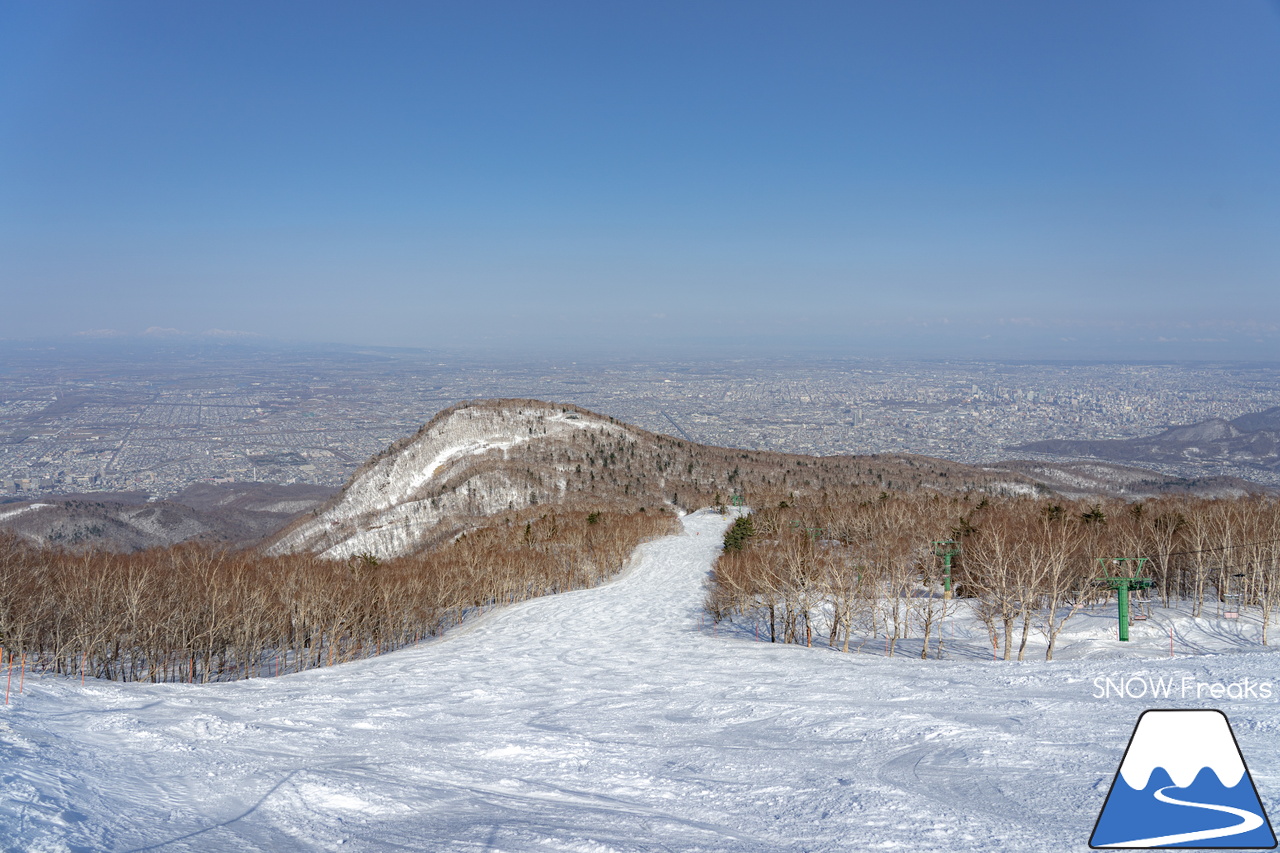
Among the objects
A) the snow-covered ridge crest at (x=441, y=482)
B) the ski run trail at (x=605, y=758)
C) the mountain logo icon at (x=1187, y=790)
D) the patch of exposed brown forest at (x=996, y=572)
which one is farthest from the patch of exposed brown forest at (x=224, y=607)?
the mountain logo icon at (x=1187, y=790)

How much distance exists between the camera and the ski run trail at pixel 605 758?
9.03 m

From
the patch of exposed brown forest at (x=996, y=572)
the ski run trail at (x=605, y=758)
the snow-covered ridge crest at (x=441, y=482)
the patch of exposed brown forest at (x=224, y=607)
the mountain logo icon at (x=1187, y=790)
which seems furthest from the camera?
the snow-covered ridge crest at (x=441, y=482)

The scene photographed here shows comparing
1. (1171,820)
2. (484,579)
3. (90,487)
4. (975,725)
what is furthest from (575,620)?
(90,487)

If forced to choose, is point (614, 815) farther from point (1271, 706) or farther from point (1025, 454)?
point (1025, 454)

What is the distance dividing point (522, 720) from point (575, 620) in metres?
24.5

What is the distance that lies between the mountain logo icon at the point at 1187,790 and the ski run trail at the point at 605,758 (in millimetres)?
1100

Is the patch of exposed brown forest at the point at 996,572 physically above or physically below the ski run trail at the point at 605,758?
below

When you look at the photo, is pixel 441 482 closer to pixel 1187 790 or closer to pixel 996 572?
pixel 996 572

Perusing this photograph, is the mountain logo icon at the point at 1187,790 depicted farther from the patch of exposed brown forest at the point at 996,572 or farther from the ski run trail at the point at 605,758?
the patch of exposed brown forest at the point at 996,572

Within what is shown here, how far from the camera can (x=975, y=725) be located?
14219 mm

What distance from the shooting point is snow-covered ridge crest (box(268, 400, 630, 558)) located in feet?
264

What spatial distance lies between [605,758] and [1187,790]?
9.28 meters

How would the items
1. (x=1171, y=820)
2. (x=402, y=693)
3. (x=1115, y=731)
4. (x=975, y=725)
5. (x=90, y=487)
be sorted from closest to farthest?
1. (x=1171, y=820)
2. (x=1115, y=731)
3. (x=975, y=725)
4. (x=402, y=693)
5. (x=90, y=487)

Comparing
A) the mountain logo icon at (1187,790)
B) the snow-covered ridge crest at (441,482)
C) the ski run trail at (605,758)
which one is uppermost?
the mountain logo icon at (1187,790)
